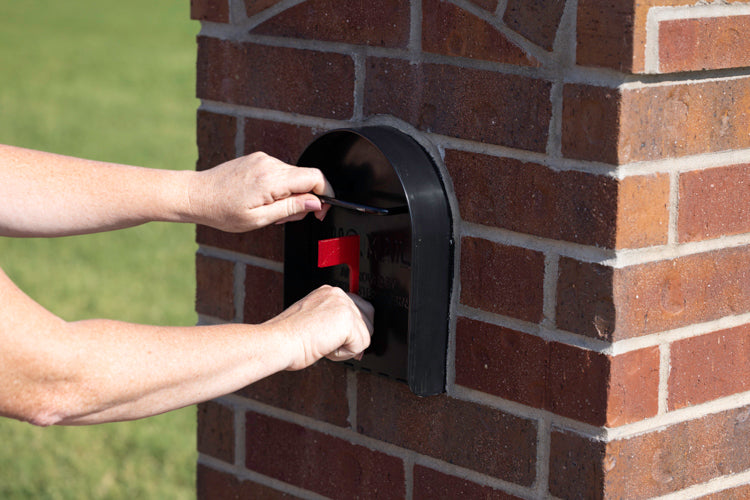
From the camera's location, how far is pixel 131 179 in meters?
1.69

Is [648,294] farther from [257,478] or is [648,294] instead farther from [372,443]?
[257,478]

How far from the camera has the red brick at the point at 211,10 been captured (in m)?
1.88

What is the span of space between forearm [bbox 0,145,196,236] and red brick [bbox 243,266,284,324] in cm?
24

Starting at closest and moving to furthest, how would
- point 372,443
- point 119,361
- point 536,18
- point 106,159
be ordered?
1. point 119,361
2. point 536,18
3. point 372,443
4. point 106,159

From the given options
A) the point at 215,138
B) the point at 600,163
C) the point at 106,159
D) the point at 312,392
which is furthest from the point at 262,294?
the point at 106,159

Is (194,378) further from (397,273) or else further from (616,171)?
(616,171)

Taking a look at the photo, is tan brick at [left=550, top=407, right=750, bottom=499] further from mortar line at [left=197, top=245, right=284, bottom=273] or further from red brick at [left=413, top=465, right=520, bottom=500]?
mortar line at [left=197, top=245, right=284, bottom=273]

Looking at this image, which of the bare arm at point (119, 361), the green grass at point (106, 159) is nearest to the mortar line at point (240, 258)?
the bare arm at point (119, 361)

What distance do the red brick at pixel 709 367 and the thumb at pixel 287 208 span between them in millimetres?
572

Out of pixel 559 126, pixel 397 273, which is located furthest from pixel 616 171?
pixel 397 273

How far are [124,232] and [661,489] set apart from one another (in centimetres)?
529

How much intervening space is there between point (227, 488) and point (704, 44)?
1202 millimetres

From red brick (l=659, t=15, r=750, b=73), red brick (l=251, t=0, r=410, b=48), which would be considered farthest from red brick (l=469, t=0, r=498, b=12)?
red brick (l=659, t=15, r=750, b=73)

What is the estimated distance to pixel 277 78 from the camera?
1811 millimetres
